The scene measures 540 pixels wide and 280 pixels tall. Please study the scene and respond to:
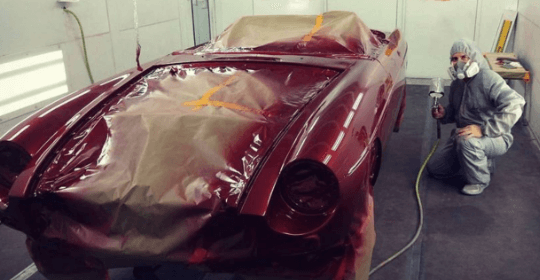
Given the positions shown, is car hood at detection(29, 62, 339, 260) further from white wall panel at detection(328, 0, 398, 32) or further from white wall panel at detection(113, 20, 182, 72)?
white wall panel at detection(328, 0, 398, 32)

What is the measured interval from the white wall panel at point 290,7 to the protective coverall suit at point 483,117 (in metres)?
3.15

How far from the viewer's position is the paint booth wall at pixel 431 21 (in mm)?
5645

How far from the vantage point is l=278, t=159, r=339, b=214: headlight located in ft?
5.52

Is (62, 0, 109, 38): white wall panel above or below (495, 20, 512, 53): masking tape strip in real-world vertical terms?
above

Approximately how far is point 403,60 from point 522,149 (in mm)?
1351

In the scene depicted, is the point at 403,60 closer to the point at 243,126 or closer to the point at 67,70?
the point at 243,126

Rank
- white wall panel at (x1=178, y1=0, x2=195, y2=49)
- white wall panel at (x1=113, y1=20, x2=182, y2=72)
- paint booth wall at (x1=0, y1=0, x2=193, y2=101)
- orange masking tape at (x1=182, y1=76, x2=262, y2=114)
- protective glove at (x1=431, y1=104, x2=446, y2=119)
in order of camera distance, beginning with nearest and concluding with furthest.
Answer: orange masking tape at (x1=182, y1=76, x2=262, y2=114), protective glove at (x1=431, y1=104, x2=446, y2=119), paint booth wall at (x1=0, y1=0, x2=193, y2=101), white wall panel at (x1=113, y1=20, x2=182, y2=72), white wall panel at (x1=178, y1=0, x2=195, y2=49)

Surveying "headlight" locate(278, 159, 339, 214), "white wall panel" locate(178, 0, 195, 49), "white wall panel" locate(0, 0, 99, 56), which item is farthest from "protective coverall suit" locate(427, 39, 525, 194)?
"white wall panel" locate(178, 0, 195, 49)

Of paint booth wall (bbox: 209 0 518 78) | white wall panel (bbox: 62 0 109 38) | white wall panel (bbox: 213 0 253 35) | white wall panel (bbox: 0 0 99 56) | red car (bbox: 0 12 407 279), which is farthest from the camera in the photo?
white wall panel (bbox: 213 0 253 35)

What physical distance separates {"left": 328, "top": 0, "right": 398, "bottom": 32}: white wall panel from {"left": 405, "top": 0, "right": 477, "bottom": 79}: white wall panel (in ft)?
0.57

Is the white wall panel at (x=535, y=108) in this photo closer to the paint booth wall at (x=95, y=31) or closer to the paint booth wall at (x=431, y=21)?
the paint booth wall at (x=431, y=21)

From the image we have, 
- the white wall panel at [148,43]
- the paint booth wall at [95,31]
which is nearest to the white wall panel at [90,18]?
the paint booth wall at [95,31]

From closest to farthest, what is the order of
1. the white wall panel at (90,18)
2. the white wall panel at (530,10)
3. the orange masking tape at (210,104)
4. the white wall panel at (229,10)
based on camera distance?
the orange masking tape at (210,104) < the white wall panel at (530,10) < the white wall panel at (90,18) < the white wall panel at (229,10)

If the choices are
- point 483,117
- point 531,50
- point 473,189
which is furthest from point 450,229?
point 531,50
